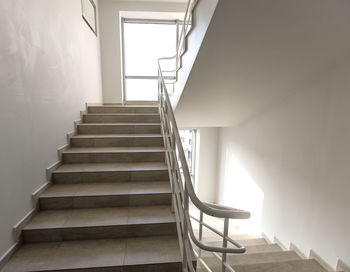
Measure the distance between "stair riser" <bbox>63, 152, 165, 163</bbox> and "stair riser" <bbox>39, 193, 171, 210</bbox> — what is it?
689 mm

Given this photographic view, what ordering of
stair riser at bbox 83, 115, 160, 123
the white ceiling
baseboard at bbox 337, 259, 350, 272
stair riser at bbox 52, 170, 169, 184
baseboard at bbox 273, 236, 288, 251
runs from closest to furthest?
the white ceiling, baseboard at bbox 337, 259, 350, 272, stair riser at bbox 52, 170, 169, 184, baseboard at bbox 273, 236, 288, 251, stair riser at bbox 83, 115, 160, 123

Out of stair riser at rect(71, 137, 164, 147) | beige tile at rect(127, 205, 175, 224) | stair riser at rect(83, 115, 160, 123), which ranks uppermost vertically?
stair riser at rect(83, 115, 160, 123)

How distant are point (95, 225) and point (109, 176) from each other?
0.70 metres

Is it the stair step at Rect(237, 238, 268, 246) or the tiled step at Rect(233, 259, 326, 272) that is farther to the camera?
Answer: the stair step at Rect(237, 238, 268, 246)

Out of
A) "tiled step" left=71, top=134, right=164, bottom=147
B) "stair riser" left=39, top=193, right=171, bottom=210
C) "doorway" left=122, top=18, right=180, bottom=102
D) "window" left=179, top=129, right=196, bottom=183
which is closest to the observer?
"stair riser" left=39, top=193, right=171, bottom=210

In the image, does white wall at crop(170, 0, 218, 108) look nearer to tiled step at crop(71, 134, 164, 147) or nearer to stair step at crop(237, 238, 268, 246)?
tiled step at crop(71, 134, 164, 147)

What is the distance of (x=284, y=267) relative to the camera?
2041mm

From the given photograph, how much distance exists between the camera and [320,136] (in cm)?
223

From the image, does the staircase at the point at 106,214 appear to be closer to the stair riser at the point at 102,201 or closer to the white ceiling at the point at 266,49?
the stair riser at the point at 102,201

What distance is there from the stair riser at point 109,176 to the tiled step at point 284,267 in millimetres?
1262

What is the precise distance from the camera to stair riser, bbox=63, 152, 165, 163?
271cm

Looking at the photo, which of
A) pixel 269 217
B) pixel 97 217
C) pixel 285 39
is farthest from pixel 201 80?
pixel 269 217

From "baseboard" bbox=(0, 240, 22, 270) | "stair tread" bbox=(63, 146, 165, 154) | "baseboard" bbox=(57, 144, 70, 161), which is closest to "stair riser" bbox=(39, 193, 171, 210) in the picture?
"baseboard" bbox=(0, 240, 22, 270)

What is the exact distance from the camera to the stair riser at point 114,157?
107 inches
